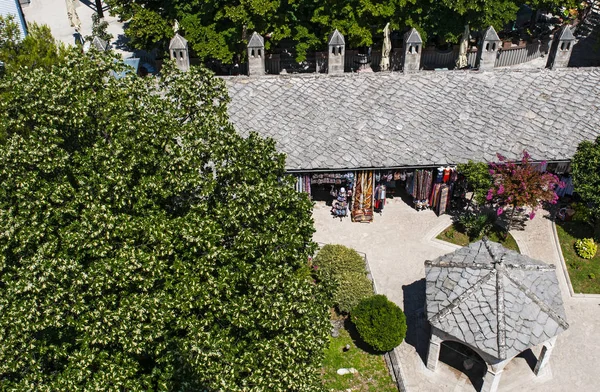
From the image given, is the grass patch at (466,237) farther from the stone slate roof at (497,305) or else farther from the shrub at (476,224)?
the stone slate roof at (497,305)

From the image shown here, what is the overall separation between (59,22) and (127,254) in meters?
50.8

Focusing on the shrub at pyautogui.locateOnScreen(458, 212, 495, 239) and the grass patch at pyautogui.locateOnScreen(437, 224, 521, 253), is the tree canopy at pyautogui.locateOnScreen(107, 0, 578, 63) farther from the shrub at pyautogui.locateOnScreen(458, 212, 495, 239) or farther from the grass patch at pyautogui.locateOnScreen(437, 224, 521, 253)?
the grass patch at pyautogui.locateOnScreen(437, 224, 521, 253)

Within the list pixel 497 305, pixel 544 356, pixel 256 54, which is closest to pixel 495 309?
pixel 497 305

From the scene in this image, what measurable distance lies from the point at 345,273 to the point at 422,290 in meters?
4.30

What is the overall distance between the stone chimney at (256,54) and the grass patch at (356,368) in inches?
624

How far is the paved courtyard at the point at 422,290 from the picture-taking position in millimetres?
24250

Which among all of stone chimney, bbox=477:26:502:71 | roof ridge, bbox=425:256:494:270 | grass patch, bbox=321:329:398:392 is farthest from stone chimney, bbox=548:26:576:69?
grass patch, bbox=321:329:398:392

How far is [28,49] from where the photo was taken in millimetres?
28688

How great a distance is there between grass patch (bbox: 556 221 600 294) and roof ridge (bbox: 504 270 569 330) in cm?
734

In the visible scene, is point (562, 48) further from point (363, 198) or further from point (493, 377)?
point (493, 377)

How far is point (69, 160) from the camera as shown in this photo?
60.3 feet

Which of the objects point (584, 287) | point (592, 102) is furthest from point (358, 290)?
point (592, 102)

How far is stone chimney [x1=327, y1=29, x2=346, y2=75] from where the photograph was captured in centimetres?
3303

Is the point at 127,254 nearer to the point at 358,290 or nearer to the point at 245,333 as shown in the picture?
the point at 245,333
